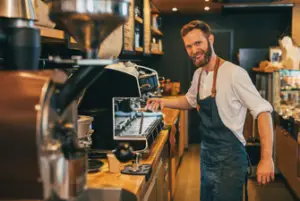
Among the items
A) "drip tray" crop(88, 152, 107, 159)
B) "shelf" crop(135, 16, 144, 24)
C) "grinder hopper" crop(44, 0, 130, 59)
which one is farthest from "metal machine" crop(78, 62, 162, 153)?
"shelf" crop(135, 16, 144, 24)

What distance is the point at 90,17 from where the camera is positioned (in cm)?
119

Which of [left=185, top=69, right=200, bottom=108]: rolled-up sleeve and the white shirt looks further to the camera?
[left=185, top=69, right=200, bottom=108]: rolled-up sleeve

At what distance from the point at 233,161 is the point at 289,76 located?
3.40 metres

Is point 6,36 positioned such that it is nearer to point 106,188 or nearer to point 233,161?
point 106,188

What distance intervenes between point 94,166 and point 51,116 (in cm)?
136

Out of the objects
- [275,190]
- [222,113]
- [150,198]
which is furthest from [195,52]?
[275,190]

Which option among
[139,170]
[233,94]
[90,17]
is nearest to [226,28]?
[233,94]

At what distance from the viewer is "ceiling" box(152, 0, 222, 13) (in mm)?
6727

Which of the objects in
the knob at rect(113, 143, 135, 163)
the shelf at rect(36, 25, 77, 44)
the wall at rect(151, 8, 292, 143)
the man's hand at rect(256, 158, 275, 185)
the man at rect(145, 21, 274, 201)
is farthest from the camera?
the wall at rect(151, 8, 292, 143)

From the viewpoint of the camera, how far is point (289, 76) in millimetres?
5918

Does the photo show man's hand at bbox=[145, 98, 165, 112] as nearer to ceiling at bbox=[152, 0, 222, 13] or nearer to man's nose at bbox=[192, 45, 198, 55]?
man's nose at bbox=[192, 45, 198, 55]

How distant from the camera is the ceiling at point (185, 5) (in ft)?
22.1

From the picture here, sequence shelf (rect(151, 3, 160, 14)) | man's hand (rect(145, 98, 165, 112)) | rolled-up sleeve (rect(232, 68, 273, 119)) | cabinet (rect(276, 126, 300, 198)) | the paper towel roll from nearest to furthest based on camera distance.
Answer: rolled-up sleeve (rect(232, 68, 273, 119))
man's hand (rect(145, 98, 165, 112))
the paper towel roll
cabinet (rect(276, 126, 300, 198))
shelf (rect(151, 3, 160, 14))

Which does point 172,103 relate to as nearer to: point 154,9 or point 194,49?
point 194,49
